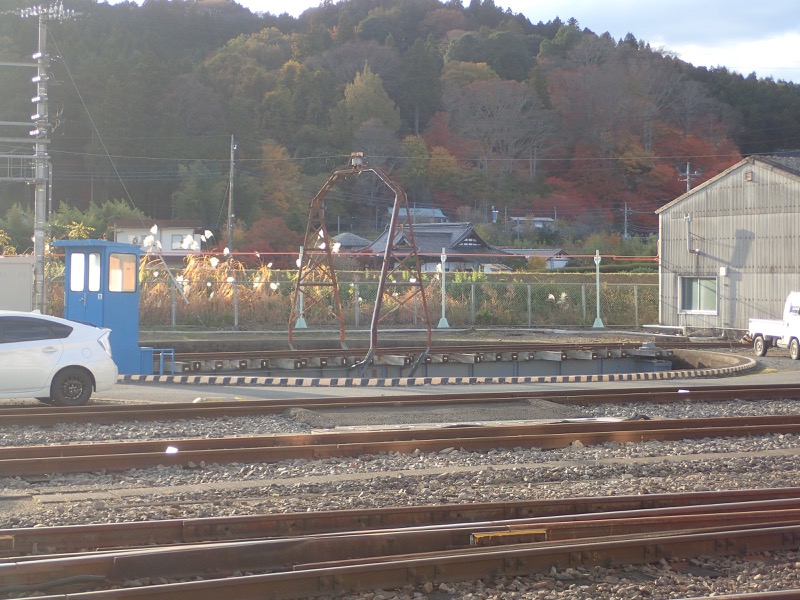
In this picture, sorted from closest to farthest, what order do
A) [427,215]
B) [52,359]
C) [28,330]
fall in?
[28,330]
[52,359]
[427,215]

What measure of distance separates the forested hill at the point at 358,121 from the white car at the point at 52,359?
40.1 m

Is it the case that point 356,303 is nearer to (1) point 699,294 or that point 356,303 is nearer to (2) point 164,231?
(1) point 699,294

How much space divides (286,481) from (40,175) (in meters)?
19.4

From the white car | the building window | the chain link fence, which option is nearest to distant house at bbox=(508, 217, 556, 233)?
the chain link fence

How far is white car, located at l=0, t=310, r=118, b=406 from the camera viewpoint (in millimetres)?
15047

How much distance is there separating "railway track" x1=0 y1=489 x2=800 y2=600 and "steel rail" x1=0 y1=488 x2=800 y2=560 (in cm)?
1

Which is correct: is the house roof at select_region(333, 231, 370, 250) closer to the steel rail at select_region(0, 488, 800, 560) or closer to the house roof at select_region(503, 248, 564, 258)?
the house roof at select_region(503, 248, 564, 258)

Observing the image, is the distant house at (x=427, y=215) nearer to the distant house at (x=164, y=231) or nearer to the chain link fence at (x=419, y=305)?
the distant house at (x=164, y=231)

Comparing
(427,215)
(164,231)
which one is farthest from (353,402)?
(427,215)

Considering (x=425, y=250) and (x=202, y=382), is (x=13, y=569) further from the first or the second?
(x=425, y=250)

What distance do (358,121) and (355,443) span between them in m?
66.2

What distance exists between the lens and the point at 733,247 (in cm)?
3603

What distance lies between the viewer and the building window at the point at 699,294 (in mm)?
36906

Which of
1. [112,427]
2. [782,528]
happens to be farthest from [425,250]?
[782,528]
